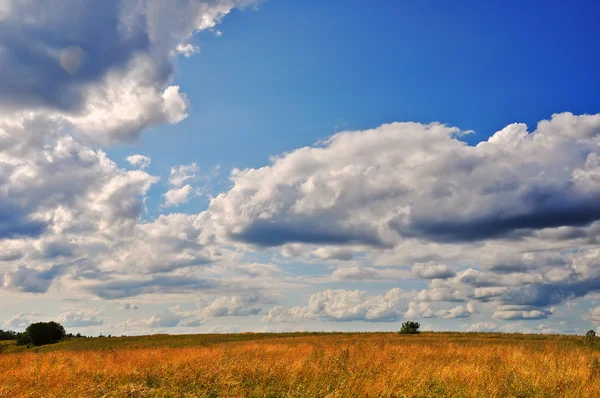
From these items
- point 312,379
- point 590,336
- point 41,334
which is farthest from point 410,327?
point 41,334

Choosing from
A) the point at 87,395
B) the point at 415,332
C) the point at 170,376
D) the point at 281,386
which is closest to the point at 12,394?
the point at 87,395

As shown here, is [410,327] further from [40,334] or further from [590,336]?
[40,334]

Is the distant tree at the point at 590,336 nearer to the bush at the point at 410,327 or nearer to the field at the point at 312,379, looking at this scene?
the field at the point at 312,379

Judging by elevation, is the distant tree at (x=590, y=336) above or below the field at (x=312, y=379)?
below

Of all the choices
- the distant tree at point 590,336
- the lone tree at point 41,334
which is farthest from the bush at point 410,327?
the lone tree at point 41,334

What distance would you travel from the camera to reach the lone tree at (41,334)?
6706cm

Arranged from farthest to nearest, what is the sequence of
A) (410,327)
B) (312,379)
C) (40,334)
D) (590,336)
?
(40,334)
(410,327)
(590,336)
(312,379)

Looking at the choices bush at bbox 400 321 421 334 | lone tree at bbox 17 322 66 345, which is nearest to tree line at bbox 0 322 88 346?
lone tree at bbox 17 322 66 345

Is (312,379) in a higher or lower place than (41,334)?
higher

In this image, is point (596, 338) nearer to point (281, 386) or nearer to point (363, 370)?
point (363, 370)

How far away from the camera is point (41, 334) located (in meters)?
68.1

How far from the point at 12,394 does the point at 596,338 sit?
32.2 m

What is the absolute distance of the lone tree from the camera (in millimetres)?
67062

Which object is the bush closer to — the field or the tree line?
the field
